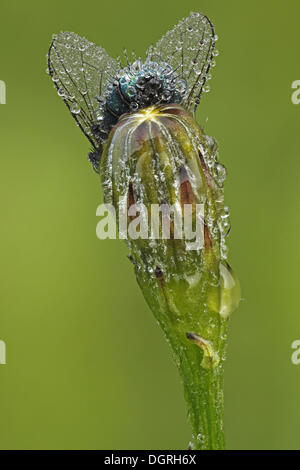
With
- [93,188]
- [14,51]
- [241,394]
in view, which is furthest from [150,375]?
[14,51]

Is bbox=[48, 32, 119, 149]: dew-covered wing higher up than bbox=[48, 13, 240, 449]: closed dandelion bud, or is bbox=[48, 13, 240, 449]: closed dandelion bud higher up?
bbox=[48, 32, 119, 149]: dew-covered wing

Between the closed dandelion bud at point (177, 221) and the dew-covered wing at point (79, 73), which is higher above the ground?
the dew-covered wing at point (79, 73)

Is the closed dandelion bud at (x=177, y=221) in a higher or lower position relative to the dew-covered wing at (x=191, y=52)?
lower

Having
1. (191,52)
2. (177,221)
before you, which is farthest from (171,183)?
(191,52)

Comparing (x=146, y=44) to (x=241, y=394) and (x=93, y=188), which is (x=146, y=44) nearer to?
(x=93, y=188)

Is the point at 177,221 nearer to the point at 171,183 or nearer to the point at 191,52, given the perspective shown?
the point at 171,183

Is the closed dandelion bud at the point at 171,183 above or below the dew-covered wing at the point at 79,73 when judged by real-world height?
below
